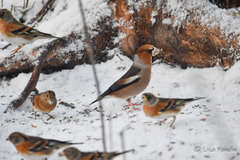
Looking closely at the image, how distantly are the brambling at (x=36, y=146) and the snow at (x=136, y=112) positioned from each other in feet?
1.17

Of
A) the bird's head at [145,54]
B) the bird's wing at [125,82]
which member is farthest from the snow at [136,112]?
the bird's head at [145,54]

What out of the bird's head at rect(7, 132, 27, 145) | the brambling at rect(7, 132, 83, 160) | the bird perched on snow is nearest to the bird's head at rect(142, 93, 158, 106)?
the brambling at rect(7, 132, 83, 160)

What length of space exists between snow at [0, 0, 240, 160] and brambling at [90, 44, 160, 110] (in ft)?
1.03

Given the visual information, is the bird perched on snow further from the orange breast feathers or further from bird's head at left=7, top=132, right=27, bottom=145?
bird's head at left=7, top=132, right=27, bottom=145

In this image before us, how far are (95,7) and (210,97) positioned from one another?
3161mm

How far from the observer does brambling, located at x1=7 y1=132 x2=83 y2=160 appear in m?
3.25

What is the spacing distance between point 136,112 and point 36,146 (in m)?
1.82

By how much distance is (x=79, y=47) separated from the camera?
6180 millimetres

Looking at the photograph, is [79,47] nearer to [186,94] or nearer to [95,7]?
[95,7]

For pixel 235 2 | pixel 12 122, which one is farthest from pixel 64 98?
pixel 235 2

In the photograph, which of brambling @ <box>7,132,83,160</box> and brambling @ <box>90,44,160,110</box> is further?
brambling @ <box>90,44,160,110</box>

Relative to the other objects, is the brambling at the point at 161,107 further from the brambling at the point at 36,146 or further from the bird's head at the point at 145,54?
Result: the bird's head at the point at 145,54

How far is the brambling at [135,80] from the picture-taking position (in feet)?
15.7

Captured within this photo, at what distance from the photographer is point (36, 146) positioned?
3299 millimetres
